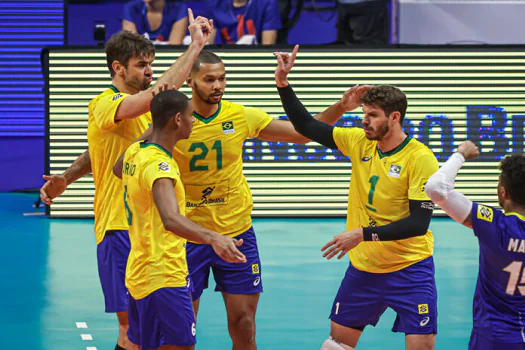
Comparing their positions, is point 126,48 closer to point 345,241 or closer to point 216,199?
point 216,199

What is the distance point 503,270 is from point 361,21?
9.28m

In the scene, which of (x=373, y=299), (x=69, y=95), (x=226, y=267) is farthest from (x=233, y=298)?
(x=69, y=95)

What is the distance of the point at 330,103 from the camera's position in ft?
41.6

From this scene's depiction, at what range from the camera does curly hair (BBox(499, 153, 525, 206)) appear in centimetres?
427

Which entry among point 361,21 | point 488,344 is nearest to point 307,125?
point 488,344

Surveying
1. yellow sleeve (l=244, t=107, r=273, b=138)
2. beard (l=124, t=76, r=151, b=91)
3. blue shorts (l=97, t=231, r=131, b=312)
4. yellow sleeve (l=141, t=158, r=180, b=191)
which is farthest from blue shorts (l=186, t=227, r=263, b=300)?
yellow sleeve (l=141, t=158, r=180, b=191)

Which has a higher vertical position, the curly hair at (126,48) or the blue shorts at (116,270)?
the curly hair at (126,48)

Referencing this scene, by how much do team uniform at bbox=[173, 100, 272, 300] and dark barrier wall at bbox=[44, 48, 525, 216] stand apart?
22.1ft

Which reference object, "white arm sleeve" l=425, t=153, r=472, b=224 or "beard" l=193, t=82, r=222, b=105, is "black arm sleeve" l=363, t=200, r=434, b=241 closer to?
"white arm sleeve" l=425, t=153, r=472, b=224

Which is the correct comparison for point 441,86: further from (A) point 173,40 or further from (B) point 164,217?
(B) point 164,217

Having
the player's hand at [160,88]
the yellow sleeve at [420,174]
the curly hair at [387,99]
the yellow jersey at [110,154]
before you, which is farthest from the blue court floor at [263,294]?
the player's hand at [160,88]

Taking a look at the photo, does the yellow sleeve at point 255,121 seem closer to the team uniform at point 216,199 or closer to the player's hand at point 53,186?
the team uniform at point 216,199

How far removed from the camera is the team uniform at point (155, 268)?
15.0 feet

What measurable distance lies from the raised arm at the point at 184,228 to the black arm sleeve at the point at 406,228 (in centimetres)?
108
